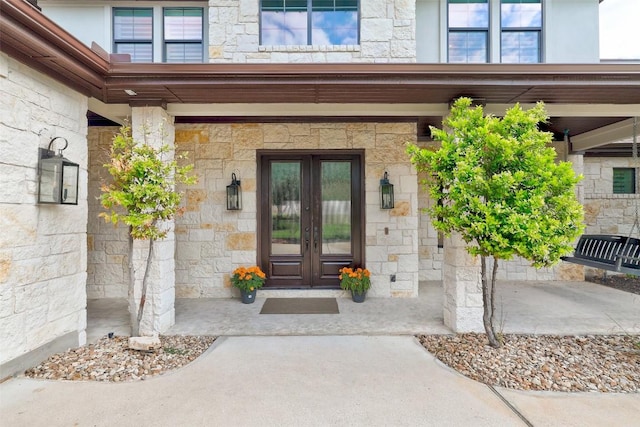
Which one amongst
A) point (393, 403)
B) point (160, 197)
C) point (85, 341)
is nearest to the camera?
point (393, 403)

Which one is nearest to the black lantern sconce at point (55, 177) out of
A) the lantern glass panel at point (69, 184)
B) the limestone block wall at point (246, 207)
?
the lantern glass panel at point (69, 184)

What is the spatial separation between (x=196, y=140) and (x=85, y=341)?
3192 mm

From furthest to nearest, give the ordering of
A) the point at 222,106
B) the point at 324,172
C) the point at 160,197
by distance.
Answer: the point at 324,172, the point at 222,106, the point at 160,197

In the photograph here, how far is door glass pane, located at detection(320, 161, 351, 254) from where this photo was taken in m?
5.22

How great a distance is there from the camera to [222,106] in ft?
12.8

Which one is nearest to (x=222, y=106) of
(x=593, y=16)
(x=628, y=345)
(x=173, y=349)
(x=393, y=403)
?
(x=173, y=349)

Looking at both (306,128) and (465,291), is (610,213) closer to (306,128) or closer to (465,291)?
(465,291)

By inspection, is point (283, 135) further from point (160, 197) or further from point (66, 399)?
point (66, 399)

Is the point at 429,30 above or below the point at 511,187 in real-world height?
above

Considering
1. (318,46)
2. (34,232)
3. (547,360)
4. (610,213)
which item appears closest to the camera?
(34,232)

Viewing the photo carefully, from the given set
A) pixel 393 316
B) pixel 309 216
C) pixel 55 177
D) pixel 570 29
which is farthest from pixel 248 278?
pixel 570 29

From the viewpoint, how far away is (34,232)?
269cm

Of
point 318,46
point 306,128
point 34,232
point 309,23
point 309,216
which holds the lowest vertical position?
point 34,232

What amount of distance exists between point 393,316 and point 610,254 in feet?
9.36
